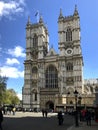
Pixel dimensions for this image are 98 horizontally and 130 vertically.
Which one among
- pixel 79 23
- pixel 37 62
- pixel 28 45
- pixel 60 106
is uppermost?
pixel 79 23

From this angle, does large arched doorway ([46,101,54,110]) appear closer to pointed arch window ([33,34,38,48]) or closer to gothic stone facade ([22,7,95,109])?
gothic stone facade ([22,7,95,109])

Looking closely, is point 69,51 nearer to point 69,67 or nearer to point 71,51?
point 71,51

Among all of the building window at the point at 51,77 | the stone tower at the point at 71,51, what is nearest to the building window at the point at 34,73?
the building window at the point at 51,77

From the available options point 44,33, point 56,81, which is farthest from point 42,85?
point 44,33

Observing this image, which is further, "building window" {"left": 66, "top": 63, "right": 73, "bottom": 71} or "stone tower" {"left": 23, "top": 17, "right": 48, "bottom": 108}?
"stone tower" {"left": 23, "top": 17, "right": 48, "bottom": 108}

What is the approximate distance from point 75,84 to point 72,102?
216 inches

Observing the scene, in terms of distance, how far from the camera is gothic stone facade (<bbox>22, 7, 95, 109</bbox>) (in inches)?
3307

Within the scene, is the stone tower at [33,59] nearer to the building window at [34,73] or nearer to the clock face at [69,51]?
the building window at [34,73]

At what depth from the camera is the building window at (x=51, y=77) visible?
8819 cm

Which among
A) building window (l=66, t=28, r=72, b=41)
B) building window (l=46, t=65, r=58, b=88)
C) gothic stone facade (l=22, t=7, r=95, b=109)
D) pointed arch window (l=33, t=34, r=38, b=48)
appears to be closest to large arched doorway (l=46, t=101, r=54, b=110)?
gothic stone facade (l=22, t=7, r=95, b=109)

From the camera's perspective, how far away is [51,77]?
292 feet

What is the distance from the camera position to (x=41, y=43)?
93250 mm

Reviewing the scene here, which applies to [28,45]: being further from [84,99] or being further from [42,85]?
[84,99]

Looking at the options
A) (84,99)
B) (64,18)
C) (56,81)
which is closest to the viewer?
(84,99)
